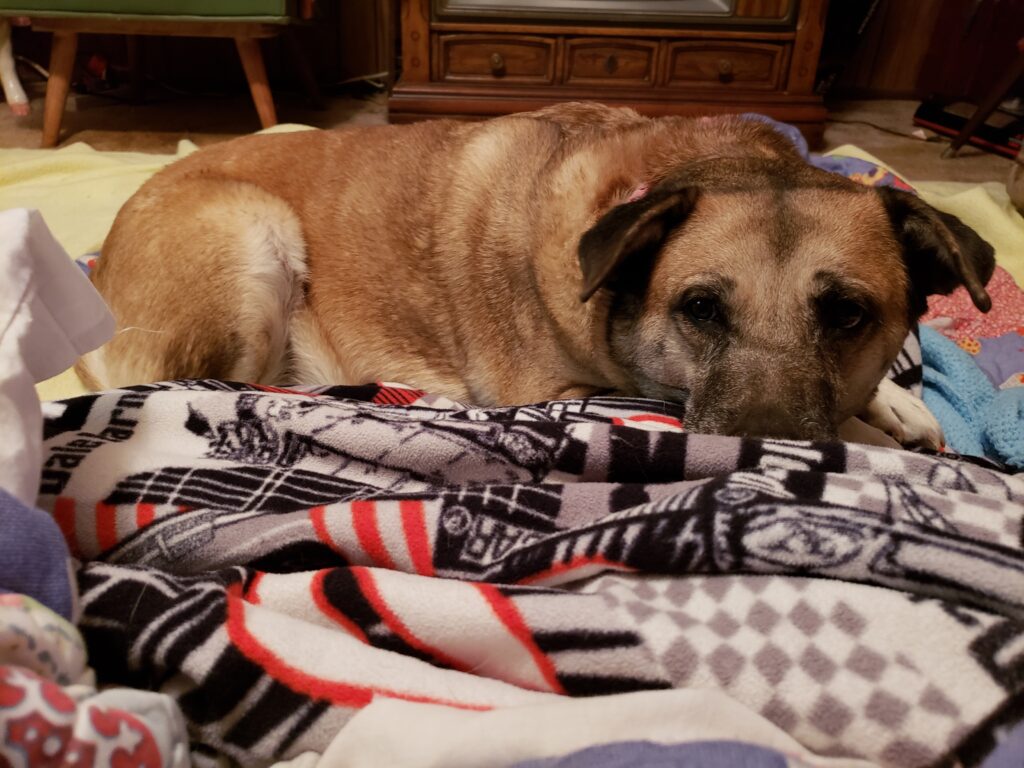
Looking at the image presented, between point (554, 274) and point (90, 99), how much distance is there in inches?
166

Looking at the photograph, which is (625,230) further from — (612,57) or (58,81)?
(58,81)

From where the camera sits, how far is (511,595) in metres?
0.90

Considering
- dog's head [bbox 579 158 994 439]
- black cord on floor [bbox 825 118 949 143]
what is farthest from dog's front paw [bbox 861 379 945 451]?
black cord on floor [bbox 825 118 949 143]

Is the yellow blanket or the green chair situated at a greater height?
the green chair

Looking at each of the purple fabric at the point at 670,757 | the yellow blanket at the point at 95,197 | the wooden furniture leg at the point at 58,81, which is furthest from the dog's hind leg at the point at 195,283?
the wooden furniture leg at the point at 58,81

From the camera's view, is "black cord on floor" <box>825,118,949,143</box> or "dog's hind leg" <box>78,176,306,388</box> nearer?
"dog's hind leg" <box>78,176,306,388</box>

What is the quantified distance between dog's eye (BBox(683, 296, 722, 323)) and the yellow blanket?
69.1 inches

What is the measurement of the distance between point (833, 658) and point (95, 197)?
2.86 m

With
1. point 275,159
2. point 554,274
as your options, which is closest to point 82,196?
point 275,159

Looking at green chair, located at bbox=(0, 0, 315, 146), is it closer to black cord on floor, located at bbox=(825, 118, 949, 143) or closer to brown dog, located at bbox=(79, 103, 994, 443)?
brown dog, located at bbox=(79, 103, 994, 443)

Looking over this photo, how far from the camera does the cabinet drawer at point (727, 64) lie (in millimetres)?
3887

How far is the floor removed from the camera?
4.04 m

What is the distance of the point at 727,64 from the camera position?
12.8 ft

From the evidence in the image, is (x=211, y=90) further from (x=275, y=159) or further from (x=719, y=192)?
(x=719, y=192)
